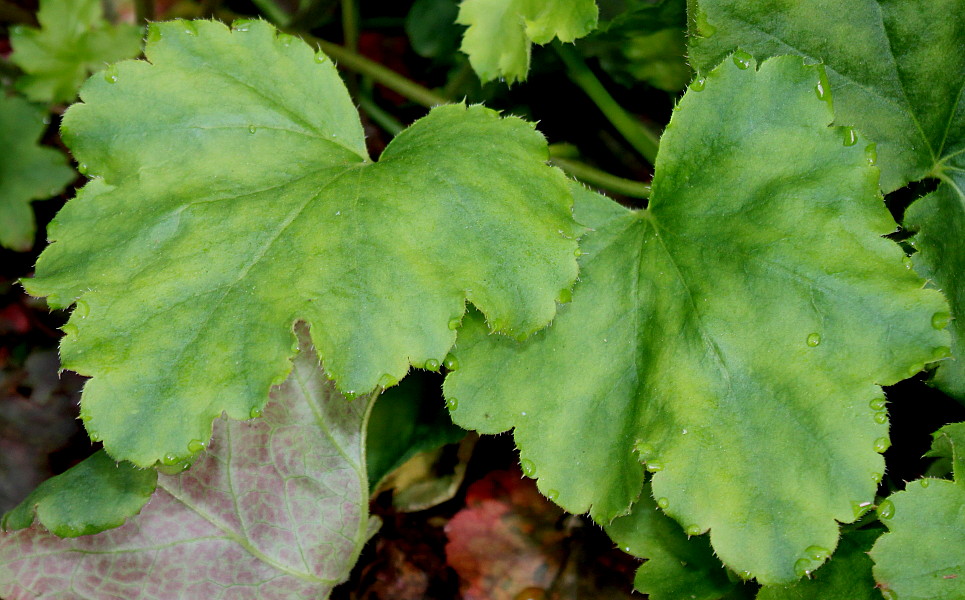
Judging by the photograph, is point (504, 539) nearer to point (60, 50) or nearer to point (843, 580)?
point (843, 580)

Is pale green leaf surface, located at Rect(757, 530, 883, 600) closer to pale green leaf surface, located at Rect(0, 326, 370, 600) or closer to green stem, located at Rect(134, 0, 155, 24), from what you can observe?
pale green leaf surface, located at Rect(0, 326, 370, 600)

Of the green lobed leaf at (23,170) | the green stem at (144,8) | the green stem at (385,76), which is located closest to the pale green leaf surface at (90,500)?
the green lobed leaf at (23,170)

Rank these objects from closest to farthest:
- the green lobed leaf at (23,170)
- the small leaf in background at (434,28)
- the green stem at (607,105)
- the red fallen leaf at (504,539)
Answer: the red fallen leaf at (504,539)
the green stem at (607,105)
the green lobed leaf at (23,170)
the small leaf in background at (434,28)

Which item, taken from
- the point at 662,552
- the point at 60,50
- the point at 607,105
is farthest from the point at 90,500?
the point at 60,50

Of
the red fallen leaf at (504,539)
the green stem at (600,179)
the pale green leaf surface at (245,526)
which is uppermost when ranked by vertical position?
the green stem at (600,179)

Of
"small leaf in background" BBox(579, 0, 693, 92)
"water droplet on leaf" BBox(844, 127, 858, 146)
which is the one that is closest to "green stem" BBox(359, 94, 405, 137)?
"small leaf in background" BBox(579, 0, 693, 92)

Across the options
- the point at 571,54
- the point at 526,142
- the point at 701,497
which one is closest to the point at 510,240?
the point at 526,142

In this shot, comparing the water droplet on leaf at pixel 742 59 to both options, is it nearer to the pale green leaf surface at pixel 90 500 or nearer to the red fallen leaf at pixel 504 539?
the red fallen leaf at pixel 504 539
